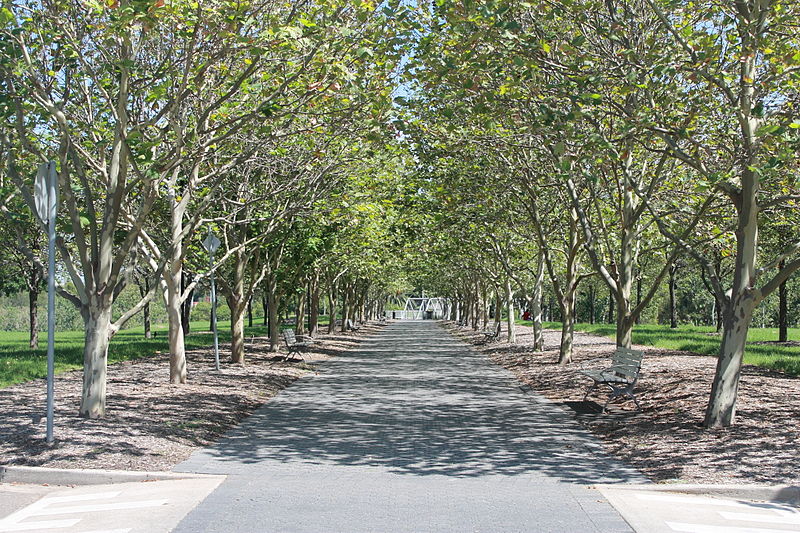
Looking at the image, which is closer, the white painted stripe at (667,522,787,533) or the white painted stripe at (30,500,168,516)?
the white painted stripe at (667,522,787,533)

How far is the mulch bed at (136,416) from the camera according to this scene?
7.71 metres

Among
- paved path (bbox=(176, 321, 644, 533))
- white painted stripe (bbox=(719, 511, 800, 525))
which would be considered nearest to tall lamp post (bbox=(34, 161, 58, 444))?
paved path (bbox=(176, 321, 644, 533))

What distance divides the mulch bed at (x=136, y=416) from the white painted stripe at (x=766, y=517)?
505 centimetres

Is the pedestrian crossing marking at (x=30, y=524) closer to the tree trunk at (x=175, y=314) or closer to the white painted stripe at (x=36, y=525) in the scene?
the white painted stripe at (x=36, y=525)

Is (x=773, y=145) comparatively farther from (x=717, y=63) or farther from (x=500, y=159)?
(x=500, y=159)

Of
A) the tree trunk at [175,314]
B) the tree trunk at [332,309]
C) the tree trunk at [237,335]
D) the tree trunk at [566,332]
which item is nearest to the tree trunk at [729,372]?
Answer: the tree trunk at [175,314]

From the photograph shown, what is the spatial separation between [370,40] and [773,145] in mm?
4800

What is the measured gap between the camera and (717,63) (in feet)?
33.4

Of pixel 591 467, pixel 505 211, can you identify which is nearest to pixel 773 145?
pixel 591 467

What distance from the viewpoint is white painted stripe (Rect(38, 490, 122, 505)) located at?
638 cm

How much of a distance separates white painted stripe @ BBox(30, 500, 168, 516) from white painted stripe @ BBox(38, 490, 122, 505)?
22 cm

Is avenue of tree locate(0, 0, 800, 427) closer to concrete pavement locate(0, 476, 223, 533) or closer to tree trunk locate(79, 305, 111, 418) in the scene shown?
tree trunk locate(79, 305, 111, 418)

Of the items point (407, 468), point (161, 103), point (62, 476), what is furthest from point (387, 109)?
point (62, 476)

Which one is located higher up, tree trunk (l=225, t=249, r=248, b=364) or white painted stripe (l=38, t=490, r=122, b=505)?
tree trunk (l=225, t=249, r=248, b=364)
